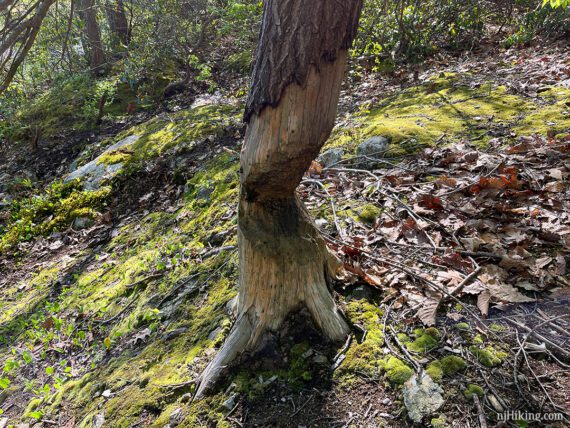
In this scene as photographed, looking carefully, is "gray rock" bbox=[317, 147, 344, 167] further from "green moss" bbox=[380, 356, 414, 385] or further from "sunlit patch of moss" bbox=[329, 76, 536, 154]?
"green moss" bbox=[380, 356, 414, 385]

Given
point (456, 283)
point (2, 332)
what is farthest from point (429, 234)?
point (2, 332)

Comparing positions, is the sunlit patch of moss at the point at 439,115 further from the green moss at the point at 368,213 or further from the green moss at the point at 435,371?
the green moss at the point at 435,371

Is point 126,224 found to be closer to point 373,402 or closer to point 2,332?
point 2,332

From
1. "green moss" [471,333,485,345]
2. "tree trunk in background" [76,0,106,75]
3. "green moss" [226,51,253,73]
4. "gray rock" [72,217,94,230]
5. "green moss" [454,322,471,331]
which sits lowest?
"gray rock" [72,217,94,230]

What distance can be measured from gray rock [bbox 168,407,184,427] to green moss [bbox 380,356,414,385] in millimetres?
1125

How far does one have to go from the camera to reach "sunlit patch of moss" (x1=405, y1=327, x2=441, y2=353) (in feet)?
6.91

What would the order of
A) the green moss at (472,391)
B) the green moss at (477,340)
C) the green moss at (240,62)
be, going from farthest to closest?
1. the green moss at (240,62)
2. the green moss at (477,340)
3. the green moss at (472,391)

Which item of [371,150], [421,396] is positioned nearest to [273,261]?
[421,396]

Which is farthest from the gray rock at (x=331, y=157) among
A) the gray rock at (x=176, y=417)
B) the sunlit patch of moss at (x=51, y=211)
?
the sunlit patch of moss at (x=51, y=211)

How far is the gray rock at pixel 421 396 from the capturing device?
70.9 inches

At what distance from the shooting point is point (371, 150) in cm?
443

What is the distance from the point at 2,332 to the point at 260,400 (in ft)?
12.2

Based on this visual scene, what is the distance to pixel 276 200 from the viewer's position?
2.20 meters

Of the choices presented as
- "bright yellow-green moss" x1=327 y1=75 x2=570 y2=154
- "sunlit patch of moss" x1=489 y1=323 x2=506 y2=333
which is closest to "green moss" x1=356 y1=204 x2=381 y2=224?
"bright yellow-green moss" x1=327 y1=75 x2=570 y2=154
